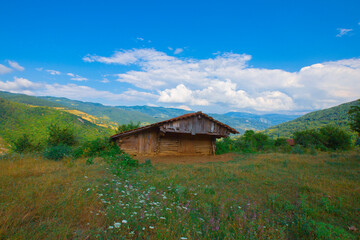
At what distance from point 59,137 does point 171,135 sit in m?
12.2

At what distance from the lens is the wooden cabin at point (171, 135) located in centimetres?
1366

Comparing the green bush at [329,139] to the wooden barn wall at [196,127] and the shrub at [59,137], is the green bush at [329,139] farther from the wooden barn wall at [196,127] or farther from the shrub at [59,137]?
the shrub at [59,137]

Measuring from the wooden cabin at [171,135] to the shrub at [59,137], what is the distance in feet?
21.3

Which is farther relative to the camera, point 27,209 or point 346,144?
point 346,144

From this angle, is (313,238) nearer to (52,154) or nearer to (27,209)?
(27,209)

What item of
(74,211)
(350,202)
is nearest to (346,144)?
(350,202)

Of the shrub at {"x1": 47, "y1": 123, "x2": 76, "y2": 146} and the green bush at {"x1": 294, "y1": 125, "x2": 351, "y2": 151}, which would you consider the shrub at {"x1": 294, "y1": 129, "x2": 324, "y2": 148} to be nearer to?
the green bush at {"x1": 294, "y1": 125, "x2": 351, "y2": 151}

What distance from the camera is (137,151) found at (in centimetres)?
1429

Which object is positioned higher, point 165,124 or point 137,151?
point 165,124

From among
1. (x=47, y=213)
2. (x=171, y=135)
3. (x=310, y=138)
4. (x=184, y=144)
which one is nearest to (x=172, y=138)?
(x=171, y=135)

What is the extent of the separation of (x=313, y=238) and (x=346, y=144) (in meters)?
39.6

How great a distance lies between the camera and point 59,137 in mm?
16766

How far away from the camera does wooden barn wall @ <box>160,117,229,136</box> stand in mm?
13477

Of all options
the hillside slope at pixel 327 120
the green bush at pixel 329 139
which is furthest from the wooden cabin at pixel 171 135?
the hillside slope at pixel 327 120
